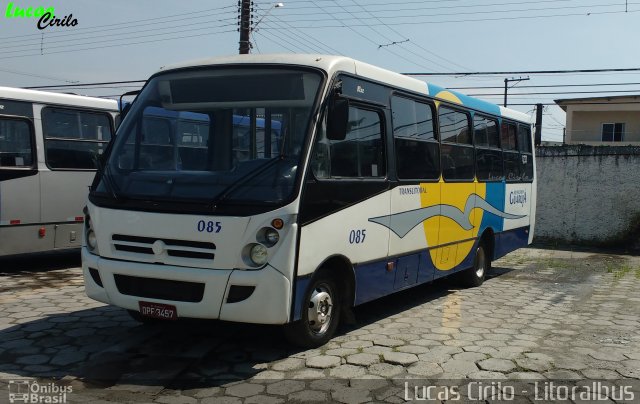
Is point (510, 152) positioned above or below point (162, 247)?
above

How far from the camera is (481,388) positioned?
15.7 feet

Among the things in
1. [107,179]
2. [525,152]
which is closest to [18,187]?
[107,179]

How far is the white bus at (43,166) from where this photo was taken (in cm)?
910

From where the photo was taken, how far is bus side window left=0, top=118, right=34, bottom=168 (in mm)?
9078

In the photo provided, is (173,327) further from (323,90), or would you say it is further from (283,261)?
(323,90)

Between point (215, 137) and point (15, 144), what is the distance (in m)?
5.22

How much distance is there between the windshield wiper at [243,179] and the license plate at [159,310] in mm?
934

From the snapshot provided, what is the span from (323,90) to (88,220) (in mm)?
2479

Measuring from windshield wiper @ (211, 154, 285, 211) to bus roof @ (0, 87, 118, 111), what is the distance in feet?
19.4

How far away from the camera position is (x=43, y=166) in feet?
31.2

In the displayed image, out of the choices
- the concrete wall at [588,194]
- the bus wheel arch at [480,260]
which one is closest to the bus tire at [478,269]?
the bus wheel arch at [480,260]

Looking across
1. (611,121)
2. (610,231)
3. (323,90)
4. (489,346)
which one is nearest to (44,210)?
(323,90)

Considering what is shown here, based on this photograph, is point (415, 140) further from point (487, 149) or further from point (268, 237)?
point (268, 237)

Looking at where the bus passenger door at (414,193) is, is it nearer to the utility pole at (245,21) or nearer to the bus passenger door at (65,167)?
the bus passenger door at (65,167)
